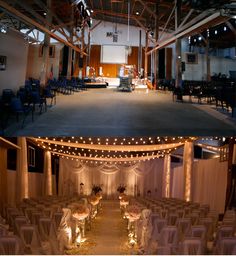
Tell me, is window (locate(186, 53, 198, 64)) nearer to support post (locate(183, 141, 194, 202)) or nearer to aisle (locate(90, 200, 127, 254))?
aisle (locate(90, 200, 127, 254))

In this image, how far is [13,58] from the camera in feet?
34.9

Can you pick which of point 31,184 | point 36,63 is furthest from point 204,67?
point 31,184

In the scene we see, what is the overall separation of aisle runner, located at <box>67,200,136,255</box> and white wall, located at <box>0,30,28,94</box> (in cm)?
450

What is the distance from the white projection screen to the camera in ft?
85.5

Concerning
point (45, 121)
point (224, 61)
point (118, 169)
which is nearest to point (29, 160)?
point (45, 121)

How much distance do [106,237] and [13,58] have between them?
614 centimetres

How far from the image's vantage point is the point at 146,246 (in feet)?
17.8

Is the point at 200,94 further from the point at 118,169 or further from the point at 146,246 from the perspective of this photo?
the point at 146,246

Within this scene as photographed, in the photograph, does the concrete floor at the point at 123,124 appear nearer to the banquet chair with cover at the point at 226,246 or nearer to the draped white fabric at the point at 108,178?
the banquet chair with cover at the point at 226,246

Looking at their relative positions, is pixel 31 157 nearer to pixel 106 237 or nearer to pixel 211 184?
pixel 106 237

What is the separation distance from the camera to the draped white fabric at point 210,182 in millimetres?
8297

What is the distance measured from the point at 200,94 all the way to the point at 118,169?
550cm

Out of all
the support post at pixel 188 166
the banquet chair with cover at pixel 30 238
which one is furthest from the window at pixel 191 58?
the banquet chair with cover at pixel 30 238

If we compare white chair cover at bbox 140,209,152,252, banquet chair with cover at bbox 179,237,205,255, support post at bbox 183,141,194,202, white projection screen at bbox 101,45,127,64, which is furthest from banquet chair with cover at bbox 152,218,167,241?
white projection screen at bbox 101,45,127,64
